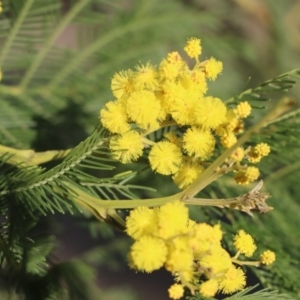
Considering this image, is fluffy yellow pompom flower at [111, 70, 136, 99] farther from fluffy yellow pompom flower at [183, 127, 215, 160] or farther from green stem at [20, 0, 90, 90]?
green stem at [20, 0, 90, 90]

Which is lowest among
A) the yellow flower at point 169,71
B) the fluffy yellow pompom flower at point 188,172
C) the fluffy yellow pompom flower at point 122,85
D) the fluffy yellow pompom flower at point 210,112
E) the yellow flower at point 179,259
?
the yellow flower at point 179,259

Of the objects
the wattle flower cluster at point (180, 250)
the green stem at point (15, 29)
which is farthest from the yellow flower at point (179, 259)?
the green stem at point (15, 29)

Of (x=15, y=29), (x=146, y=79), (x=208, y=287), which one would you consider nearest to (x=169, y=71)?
(x=146, y=79)

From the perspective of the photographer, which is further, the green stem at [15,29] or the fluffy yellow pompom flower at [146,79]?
the green stem at [15,29]

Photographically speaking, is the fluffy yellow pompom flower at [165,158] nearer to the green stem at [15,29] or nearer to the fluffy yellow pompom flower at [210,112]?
the fluffy yellow pompom flower at [210,112]

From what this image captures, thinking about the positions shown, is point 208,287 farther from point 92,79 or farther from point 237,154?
→ point 92,79

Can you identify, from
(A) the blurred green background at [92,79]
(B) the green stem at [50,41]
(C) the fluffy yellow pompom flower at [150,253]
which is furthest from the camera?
(B) the green stem at [50,41]

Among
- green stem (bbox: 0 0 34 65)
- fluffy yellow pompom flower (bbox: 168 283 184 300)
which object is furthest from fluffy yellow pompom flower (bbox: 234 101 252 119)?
green stem (bbox: 0 0 34 65)

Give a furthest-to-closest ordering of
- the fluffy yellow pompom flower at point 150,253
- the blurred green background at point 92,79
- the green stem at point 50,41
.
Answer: the green stem at point 50,41 < the blurred green background at point 92,79 < the fluffy yellow pompom flower at point 150,253
